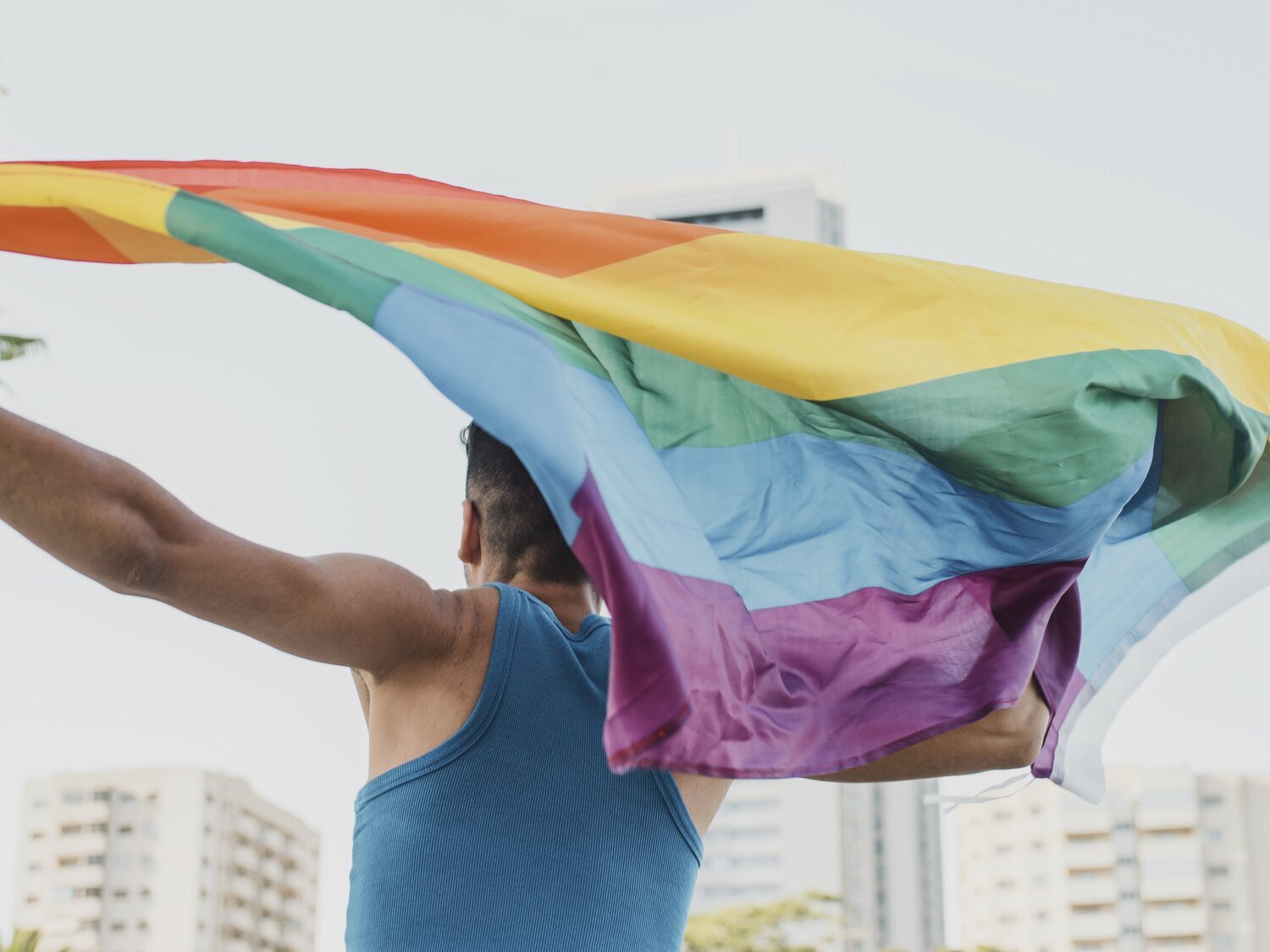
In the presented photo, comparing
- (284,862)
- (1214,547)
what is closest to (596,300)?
(1214,547)

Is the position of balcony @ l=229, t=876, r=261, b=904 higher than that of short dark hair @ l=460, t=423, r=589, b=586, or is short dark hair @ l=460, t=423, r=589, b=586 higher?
balcony @ l=229, t=876, r=261, b=904

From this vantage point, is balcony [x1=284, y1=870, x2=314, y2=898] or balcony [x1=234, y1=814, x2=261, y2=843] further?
balcony [x1=284, y1=870, x2=314, y2=898]

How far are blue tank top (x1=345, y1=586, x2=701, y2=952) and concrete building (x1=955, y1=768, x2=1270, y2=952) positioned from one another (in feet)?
227

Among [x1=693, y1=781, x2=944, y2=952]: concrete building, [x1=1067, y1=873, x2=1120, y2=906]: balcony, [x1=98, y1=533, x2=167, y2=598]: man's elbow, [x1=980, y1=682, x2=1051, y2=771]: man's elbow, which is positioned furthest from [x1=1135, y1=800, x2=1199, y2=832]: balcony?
[x1=98, y1=533, x2=167, y2=598]: man's elbow

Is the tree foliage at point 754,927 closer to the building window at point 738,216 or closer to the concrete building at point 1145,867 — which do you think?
the concrete building at point 1145,867

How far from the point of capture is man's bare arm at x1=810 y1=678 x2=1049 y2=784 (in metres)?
2.62

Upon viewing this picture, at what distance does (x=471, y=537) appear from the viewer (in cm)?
253

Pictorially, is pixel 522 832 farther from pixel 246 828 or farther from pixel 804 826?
pixel 804 826

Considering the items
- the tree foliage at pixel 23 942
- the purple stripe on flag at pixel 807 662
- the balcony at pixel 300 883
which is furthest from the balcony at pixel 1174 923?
the purple stripe on flag at pixel 807 662

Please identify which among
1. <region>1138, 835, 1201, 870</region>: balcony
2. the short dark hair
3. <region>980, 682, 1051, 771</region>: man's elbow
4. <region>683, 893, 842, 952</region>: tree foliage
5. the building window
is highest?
Answer: the building window

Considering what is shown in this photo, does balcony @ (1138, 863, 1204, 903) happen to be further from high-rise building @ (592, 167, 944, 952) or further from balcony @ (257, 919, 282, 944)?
balcony @ (257, 919, 282, 944)

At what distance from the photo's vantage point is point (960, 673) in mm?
2652

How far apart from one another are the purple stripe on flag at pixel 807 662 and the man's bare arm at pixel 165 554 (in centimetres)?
34

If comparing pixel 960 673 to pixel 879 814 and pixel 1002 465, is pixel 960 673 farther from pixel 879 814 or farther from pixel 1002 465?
pixel 879 814
